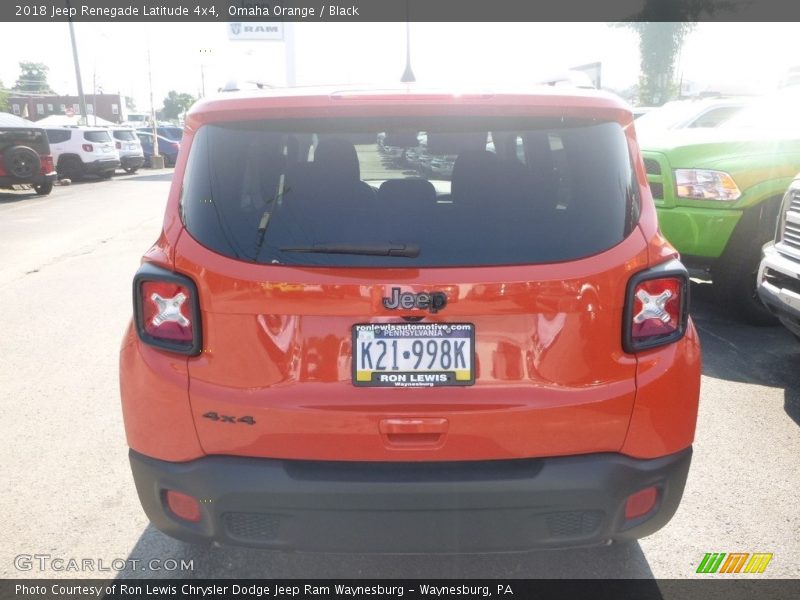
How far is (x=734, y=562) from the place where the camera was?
2.90m

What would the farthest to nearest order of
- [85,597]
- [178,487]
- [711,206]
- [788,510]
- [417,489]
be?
1. [711,206]
2. [788,510]
3. [85,597]
4. [178,487]
5. [417,489]

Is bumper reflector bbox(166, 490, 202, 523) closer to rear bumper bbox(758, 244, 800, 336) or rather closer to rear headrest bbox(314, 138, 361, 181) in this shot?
rear headrest bbox(314, 138, 361, 181)

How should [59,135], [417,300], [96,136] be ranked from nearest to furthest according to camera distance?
[417,300], [59,135], [96,136]

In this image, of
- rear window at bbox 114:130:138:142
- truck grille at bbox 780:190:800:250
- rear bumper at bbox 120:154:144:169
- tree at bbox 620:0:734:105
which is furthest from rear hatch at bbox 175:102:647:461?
tree at bbox 620:0:734:105

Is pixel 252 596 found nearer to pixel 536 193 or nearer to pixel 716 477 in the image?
pixel 536 193

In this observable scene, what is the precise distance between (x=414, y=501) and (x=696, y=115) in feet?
29.5

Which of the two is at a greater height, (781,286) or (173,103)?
(781,286)

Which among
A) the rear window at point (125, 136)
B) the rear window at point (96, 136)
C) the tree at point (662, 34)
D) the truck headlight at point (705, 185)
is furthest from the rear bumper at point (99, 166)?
the tree at point (662, 34)

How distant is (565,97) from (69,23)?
38676 millimetres

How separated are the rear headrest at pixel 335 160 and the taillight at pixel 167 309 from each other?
1.75ft

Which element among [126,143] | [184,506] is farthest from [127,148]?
[184,506]

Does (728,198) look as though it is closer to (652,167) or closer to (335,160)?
(652,167)

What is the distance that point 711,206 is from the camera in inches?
232

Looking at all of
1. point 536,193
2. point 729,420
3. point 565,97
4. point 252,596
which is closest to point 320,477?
point 252,596
